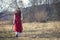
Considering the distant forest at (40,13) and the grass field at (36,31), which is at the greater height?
the distant forest at (40,13)

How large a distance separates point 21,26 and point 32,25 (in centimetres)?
19

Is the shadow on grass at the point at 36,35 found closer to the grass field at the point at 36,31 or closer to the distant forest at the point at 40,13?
the grass field at the point at 36,31

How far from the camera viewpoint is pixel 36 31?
2.49 m

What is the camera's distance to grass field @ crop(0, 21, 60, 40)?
8.02ft

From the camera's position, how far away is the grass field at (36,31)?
2443 mm

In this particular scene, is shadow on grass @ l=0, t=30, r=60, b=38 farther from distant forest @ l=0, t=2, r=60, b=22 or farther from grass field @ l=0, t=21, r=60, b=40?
distant forest @ l=0, t=2, r=60, b=22

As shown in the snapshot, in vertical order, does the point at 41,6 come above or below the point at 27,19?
above

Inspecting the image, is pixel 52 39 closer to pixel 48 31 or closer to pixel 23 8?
pixel 48 31

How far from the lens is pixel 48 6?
2482mm

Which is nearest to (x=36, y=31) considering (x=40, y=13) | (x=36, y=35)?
(x=36, y=35)

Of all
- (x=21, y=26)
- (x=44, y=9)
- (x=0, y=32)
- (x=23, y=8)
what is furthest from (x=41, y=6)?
(x=0, y=32)

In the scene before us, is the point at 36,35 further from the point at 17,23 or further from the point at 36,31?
the point at 17,23

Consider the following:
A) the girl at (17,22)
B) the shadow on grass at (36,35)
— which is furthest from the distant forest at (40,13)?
the shadow on grass at (36,35)

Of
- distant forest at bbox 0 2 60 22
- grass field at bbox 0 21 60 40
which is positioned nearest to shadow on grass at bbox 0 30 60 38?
grass field at bbox 0 21 60 40
